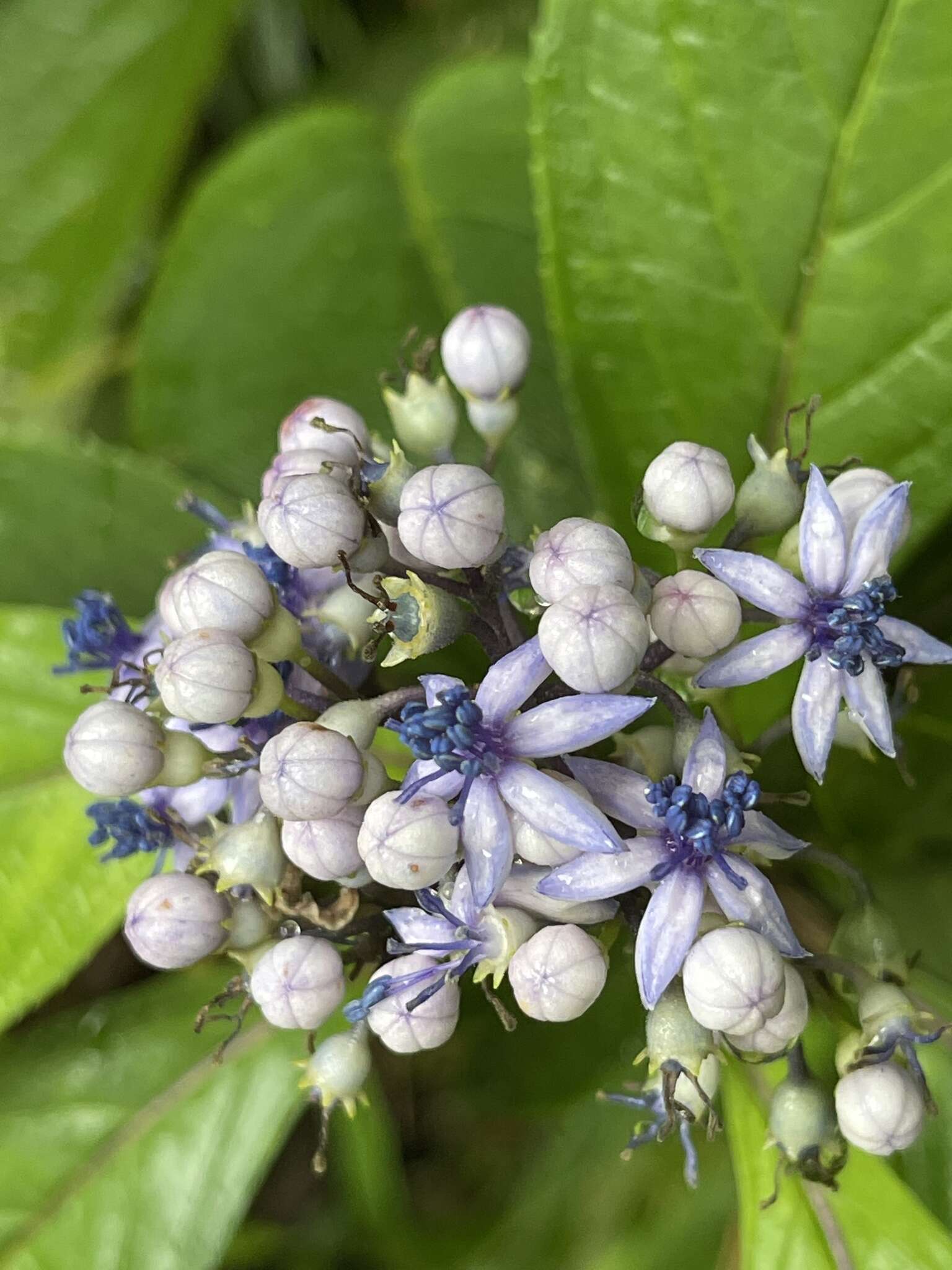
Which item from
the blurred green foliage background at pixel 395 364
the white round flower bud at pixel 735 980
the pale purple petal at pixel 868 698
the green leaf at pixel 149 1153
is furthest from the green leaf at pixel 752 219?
the green leaf at pixel 149 1153

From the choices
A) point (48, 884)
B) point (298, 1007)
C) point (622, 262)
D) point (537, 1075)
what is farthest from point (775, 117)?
point (537, 1075)

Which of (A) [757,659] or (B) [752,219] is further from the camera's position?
(B) [752,219]

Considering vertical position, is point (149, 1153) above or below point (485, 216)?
below

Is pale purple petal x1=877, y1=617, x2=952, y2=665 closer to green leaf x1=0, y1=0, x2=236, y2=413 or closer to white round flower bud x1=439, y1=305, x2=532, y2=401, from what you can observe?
white round flower bud x1=439, y1=305, x2=532, y2=401

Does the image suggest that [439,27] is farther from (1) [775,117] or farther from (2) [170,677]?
(2) [170,677]

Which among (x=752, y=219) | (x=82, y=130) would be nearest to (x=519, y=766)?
(x=752, y=219)

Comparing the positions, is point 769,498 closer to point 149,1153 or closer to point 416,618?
point 416,618

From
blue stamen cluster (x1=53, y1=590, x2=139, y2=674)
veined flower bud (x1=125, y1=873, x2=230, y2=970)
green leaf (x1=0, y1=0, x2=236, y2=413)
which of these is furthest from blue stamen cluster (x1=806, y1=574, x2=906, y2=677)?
green leaf (x1=0, y1=0, x2=236, y2=413)
